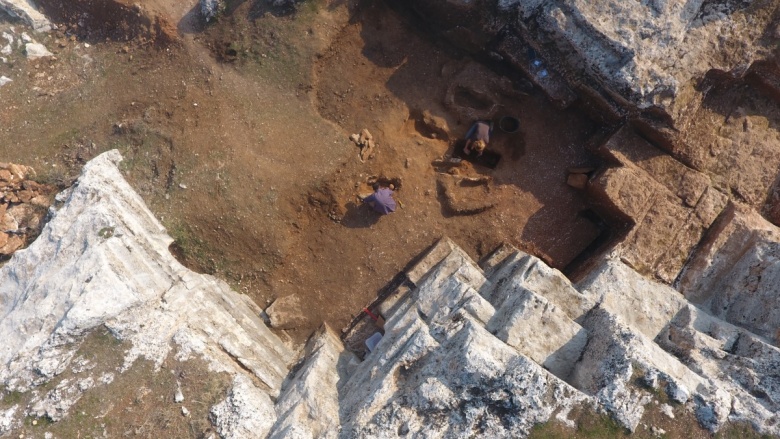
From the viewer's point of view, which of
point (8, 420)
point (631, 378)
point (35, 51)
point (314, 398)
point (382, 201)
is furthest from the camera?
point (35, 51)

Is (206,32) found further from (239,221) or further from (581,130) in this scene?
(581,130)

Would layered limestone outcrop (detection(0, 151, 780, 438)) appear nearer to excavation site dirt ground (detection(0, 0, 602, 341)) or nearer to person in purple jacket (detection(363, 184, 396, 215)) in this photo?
excavation site dirt ground (detection(0, 0, 602, 341))

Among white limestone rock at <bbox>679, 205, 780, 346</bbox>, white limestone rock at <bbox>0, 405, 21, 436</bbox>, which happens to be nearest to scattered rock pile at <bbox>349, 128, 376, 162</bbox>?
white limestone rock at <bbox>679, 205, 780, 346</bbox>

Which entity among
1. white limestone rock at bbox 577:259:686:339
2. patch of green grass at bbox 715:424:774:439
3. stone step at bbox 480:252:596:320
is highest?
white limestone rock at bbox 577:259:686:339

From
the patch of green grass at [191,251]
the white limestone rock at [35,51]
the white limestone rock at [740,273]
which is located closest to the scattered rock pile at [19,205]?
the patch of green grass at [191,251]

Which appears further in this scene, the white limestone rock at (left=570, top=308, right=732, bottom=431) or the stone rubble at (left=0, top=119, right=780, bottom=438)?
the stone rubble at (left=0, top=119, right=780, bottom=438)

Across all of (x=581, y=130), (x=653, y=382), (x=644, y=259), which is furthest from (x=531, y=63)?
(x=653, y=382)

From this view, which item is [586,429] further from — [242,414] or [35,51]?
[35,51]

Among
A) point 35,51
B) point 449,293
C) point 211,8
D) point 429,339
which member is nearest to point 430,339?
point 429,339
